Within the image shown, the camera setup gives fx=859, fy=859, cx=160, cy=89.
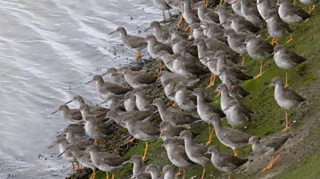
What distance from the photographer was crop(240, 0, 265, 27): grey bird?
19625 mm

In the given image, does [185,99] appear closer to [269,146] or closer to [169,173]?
[169,173]

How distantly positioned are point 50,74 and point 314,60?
9100 mm

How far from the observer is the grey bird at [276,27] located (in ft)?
60.4

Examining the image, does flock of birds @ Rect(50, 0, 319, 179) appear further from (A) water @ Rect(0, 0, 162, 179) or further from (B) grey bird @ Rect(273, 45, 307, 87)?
(A) water @ Rect(0, 0, 162, 179)

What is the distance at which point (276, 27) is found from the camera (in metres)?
18.4

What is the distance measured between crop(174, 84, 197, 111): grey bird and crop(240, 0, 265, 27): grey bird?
10.5ft

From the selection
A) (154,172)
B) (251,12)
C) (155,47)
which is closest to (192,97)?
(154,172)

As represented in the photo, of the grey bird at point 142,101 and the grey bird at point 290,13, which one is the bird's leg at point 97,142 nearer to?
the grey bird at point 142,101

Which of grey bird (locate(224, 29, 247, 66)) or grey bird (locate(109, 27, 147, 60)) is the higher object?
grey bird (locate(224, 29, 247, 66))

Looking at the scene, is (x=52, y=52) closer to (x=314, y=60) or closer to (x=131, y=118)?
(x=131, y=118)

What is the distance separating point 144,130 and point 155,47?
4169mm

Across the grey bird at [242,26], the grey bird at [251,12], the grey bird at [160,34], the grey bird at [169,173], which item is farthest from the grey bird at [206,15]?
the grey bird at [169,173]

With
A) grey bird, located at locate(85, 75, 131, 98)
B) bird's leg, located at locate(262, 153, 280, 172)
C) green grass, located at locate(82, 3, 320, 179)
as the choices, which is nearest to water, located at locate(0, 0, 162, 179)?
grey bird, located at locate(85, 75, 131, 98)

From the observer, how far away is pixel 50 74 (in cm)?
2380
